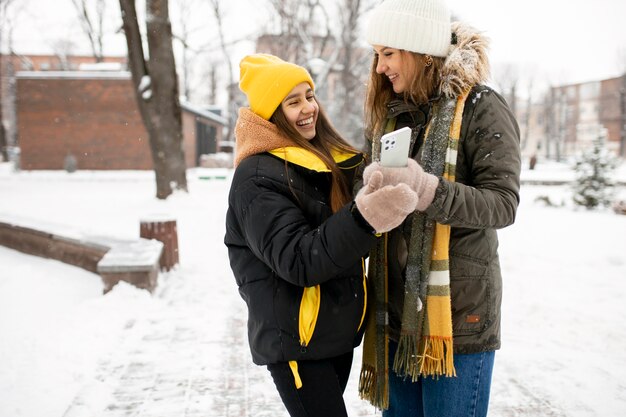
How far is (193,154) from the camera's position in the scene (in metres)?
33.3

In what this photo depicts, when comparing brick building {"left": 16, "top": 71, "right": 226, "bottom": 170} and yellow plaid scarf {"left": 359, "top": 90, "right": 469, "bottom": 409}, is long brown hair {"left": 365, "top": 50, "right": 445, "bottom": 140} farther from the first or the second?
brick building {"left": 16, "top": 71, "right": 226, "bottom": 170}

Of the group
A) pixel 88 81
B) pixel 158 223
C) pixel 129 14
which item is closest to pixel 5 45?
pixel 88 81

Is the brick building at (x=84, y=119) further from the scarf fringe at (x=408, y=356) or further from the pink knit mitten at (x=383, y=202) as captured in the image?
the pink knit mitten at (x=383, y=202)

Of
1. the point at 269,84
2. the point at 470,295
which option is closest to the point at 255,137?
the point at 269,84

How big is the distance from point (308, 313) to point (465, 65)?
39.4 inches

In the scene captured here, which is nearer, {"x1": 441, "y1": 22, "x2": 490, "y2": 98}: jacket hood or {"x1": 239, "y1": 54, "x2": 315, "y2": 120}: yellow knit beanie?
{"x1": 441, "y1": 22, "x2": 490, "y2": 98}: jacket hood

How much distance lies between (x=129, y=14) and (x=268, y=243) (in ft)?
43.2

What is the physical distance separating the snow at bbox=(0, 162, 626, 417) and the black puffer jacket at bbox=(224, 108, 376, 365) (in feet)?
6.14

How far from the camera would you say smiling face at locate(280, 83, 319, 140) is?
6.24ft

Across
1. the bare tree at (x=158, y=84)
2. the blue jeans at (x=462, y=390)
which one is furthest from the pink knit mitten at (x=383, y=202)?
the bare tree at (x=158, y=84)

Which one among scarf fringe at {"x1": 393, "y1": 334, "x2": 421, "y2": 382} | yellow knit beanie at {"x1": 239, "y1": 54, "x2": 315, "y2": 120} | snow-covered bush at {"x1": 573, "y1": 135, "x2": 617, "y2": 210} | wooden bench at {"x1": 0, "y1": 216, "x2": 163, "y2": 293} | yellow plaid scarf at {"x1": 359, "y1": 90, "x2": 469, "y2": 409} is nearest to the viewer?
yellow plaid scarf at {"x1": 359, "y1": 90, "x2": 469, "y2": 409}

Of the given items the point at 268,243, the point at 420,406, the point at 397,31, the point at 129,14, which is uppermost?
the point at 129,14

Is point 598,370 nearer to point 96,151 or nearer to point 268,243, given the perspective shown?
point 268,243

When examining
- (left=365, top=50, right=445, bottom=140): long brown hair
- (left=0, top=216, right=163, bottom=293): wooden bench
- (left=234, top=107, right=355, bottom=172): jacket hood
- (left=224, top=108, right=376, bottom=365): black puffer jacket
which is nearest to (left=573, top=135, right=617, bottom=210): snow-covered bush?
(left=0, top=216, right=163, bottom=293): wooden bench
